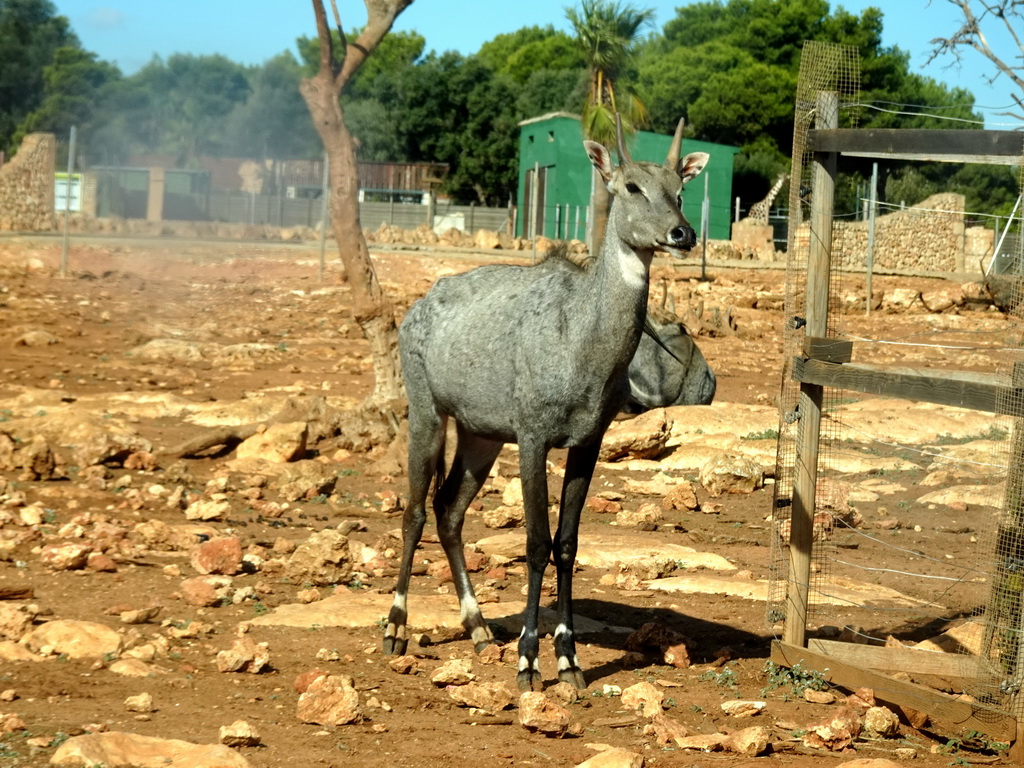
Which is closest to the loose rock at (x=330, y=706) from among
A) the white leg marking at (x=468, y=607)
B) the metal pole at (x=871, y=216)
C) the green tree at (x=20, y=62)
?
the white leg marking at (x=468, y=607)

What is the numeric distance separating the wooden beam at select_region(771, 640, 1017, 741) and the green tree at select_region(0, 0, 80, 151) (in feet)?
168

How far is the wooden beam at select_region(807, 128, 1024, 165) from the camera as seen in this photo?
5402 mm

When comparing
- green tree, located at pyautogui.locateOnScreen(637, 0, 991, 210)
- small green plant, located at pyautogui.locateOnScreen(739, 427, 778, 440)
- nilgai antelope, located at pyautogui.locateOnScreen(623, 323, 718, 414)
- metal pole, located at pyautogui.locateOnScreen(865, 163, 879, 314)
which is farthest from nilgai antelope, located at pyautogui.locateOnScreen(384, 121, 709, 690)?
green tree, located at pyautogui.locateOnScreen(637, 0, 991, 210)

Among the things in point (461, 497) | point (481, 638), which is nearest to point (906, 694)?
point (481, 638)

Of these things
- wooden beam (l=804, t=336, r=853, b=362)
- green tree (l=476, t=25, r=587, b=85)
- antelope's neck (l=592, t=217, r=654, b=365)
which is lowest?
wooden beam (l=804, t=336, r=853, b=362)

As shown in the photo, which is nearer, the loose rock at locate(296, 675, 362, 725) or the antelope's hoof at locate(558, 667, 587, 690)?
the loose rock at locate(296, 675, 362, 725)

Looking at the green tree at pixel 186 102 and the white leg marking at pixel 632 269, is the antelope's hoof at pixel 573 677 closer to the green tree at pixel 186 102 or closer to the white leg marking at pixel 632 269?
the white leg marking at pixel 632 269

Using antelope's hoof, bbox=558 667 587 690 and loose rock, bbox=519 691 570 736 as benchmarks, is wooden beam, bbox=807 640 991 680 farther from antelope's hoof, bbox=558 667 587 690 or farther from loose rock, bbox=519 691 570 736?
loose rock, bbox=519 691 570 736

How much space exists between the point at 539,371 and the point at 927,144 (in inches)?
85.8

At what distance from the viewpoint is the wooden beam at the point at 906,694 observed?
17.0 feet

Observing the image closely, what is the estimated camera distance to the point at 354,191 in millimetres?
14102

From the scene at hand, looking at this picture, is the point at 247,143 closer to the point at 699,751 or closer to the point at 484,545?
the point at 484,545

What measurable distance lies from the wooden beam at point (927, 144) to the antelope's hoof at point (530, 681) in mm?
2924

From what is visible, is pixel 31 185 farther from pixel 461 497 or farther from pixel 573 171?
pixel 461 497
